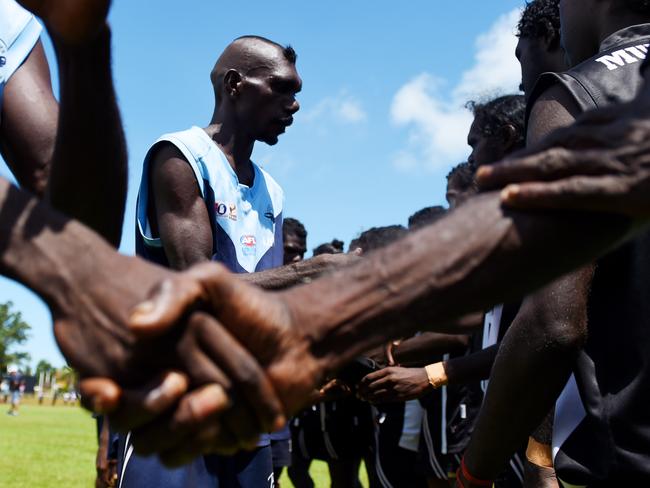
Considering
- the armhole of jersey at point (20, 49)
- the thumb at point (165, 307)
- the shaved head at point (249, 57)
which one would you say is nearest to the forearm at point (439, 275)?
the thumb at point (165, 307)

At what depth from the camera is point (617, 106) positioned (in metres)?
1.75

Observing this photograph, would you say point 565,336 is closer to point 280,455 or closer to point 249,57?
point 249,57

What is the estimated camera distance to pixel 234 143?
420cm

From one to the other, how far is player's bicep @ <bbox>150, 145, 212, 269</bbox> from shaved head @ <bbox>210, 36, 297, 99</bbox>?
951 mm

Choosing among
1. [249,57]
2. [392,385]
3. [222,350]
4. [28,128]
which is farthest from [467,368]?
[222,350]

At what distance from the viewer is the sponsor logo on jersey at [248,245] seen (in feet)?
12.7

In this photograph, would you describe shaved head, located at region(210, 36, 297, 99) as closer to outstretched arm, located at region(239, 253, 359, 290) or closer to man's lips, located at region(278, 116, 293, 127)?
man's lips, located at region(278, 116, 293, 127)

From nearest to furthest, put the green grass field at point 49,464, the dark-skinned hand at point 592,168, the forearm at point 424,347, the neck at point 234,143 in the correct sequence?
the dark-skinned hand at point 592,168 < the neck at point 234,143 < the forearm at point 424,347 < the green grass field at point 49,464

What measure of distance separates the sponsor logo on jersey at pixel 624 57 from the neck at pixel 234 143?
208cm

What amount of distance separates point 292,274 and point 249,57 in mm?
1629

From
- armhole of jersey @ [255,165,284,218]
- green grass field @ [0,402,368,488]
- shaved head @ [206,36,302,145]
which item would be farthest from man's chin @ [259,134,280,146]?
green grass field @ [0,402,368,488]

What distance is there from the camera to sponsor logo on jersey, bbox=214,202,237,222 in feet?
12.4

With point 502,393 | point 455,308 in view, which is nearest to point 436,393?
point 502,393

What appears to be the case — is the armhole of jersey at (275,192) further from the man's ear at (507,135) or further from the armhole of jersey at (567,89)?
the armhole of jersey at (567,89)
